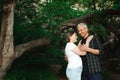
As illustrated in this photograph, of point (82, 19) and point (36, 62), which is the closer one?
point (82, 19)

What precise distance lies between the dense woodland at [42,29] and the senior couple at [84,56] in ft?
11.8

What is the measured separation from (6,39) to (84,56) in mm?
4339

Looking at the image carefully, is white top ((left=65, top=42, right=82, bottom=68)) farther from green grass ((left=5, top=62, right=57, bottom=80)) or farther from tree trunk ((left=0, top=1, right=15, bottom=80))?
green grass ((left=5, top=62, right=57, bottom=80))

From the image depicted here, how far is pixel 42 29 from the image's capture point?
12469 millimetres

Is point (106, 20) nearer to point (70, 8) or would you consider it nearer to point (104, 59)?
point (70, 8)

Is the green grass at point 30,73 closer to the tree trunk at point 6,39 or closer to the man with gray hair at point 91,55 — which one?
the tree trunk at point 6,39

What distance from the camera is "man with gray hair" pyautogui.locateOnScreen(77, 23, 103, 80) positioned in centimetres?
625

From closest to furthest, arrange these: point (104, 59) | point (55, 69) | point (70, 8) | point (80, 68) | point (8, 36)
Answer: point (80, 68) < point (8, 36) < point (70, 8) < point (55, 69) < point (104, 59)

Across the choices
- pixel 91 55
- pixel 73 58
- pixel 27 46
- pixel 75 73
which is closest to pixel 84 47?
pixel 91 55

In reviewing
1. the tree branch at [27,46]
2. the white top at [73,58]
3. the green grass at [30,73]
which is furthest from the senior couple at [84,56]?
the green grass at [30,73]

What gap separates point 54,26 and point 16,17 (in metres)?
1.82

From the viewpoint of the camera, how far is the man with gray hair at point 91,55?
6.25 metres

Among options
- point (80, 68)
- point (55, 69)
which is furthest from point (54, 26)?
point (80, 68)

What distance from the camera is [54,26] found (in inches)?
446
